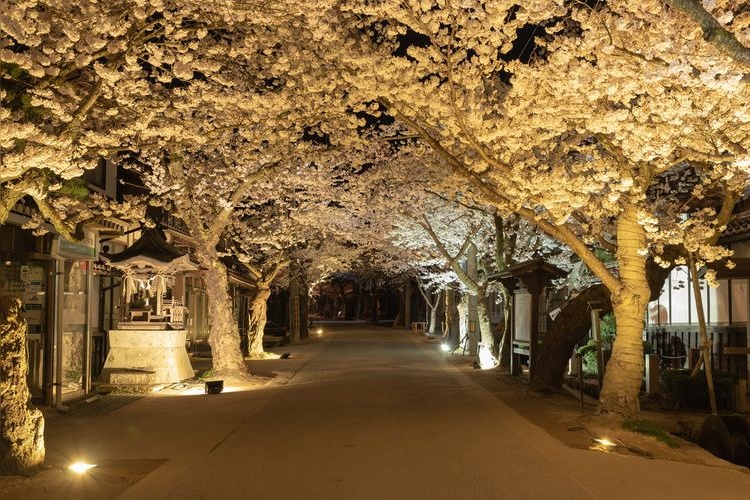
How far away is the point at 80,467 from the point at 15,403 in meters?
1.24

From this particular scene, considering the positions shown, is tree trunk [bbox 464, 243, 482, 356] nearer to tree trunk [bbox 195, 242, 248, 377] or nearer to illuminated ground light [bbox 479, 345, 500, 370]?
illuminated ground light [bbox 479, 345, 500, 370]

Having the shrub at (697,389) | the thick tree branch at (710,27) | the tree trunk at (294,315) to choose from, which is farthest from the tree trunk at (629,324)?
the tree trunk at (294,315)

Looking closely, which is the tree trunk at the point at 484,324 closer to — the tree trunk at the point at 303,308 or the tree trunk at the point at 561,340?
the tree trunk at the point at 561,340

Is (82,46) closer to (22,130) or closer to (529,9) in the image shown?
(22,130)

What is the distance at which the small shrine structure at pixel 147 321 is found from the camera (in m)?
18.3

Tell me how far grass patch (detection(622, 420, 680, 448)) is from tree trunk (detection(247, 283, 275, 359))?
68.1ft

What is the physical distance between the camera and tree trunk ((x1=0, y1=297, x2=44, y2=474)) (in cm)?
852

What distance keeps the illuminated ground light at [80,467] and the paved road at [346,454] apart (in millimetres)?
192

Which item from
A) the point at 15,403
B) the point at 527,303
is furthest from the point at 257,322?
the point at 15,403

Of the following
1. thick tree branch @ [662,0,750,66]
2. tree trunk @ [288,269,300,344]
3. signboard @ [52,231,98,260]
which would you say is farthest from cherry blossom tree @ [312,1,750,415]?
tree trunk @ [288,269,300,344]

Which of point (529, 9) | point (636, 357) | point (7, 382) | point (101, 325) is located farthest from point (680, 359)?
point (7, 382)

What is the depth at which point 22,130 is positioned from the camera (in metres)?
8.90

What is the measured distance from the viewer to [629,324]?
1254 cm

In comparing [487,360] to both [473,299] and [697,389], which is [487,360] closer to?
[473,299]
